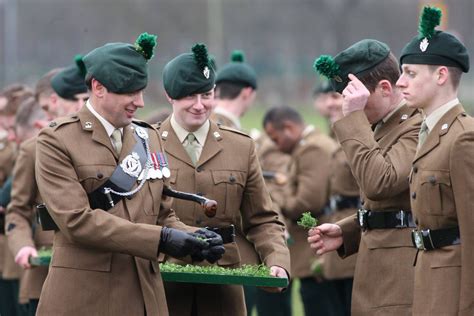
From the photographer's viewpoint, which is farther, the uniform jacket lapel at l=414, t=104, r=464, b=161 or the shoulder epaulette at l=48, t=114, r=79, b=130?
the shoulder epaulette at l=48, t=114, r=79, b=130

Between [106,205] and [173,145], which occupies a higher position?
[173,145]

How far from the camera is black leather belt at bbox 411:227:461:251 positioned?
6.14 meters

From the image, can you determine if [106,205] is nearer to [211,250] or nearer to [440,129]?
[211,250]

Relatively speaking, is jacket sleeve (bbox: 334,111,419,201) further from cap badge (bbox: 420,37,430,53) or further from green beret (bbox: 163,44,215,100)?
green beret (bbox: 163,44,215,100)

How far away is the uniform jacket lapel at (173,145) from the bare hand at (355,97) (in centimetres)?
113

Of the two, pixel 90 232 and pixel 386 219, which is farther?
pixel 386 219

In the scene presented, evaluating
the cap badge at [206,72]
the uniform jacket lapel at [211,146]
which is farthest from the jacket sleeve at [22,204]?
the cap badge at [206,72]

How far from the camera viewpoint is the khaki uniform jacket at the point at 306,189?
11.0 meters

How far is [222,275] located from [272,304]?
4904 mm

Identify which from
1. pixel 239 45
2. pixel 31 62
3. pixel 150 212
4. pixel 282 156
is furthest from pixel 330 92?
pixel 239 45

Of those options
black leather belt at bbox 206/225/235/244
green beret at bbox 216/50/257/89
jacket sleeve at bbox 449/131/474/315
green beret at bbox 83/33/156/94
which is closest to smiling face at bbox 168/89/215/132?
black leather belt at bbox 206/225/235/244

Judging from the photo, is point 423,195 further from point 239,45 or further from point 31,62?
point 239,45

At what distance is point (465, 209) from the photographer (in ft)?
19.7

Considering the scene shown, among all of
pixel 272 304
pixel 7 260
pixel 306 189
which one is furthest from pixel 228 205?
pixel 272 304
